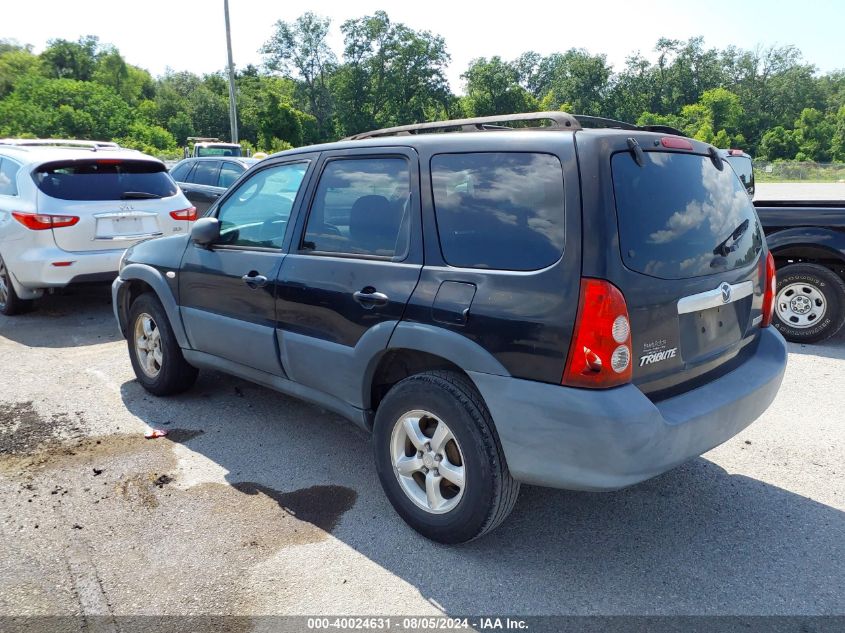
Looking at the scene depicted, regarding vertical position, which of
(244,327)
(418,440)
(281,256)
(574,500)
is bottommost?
(574,500)

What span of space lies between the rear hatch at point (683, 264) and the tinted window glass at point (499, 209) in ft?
0.88

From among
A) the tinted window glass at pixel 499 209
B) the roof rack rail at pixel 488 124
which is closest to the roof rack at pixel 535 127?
the roof rack rail at pixel 488 124

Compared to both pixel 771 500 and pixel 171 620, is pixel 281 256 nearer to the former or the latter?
pixel 171 620

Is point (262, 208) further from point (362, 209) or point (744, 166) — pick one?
point (744, 166)

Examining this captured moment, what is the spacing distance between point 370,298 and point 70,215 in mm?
5028

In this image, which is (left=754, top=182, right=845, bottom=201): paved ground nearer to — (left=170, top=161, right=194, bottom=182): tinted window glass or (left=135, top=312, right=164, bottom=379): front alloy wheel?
(left=170, top=161, right=194, bottom=182): tinted window glass

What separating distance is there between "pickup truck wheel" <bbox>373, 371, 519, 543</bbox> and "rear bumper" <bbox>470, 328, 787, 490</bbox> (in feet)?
0.35

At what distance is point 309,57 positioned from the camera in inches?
3105

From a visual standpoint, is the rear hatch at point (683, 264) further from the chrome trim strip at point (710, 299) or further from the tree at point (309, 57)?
the tree at point (309, 57)

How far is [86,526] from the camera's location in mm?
3295

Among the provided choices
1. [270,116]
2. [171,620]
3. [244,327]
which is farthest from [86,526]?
[270,116]

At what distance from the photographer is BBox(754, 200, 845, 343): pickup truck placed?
6.20 meters

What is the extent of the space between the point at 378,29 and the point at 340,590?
7896cm

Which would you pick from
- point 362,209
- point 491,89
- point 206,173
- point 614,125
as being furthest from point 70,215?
point 491,89
